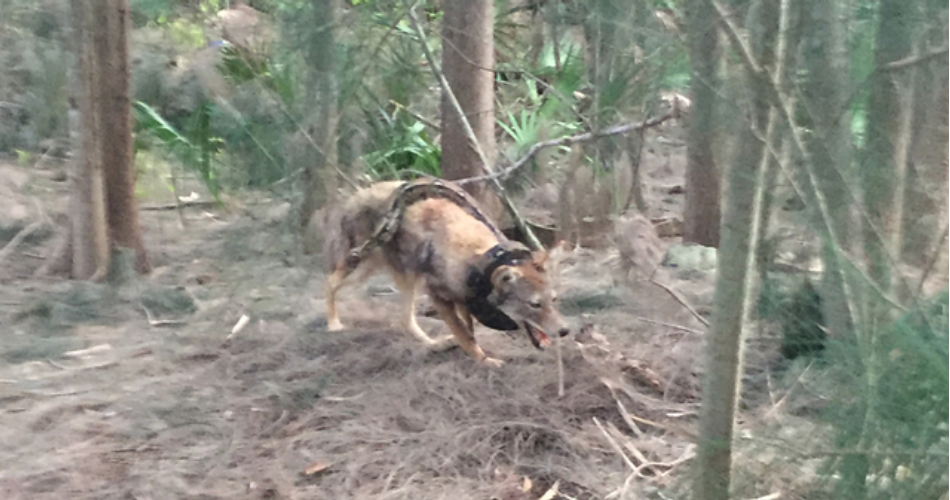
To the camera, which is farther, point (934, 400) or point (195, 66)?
point (195, 66)

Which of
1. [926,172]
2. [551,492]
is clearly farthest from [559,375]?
[926,172]

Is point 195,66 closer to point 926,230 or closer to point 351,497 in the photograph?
point 351,497

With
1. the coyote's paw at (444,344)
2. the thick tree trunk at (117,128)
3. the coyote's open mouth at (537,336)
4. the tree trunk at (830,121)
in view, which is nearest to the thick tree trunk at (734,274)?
the tree trunk at (830,121)

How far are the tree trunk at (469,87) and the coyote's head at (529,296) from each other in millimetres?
1961

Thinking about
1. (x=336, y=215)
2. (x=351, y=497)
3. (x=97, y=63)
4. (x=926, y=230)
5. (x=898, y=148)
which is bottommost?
(x=351, y=497)

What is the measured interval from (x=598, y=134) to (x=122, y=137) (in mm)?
4323

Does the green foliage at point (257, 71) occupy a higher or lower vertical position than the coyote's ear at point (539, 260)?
higher

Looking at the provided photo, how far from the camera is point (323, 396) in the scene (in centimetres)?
473

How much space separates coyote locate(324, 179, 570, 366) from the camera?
4789mm

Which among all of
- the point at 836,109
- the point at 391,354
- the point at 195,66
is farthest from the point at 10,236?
the point at 836,109

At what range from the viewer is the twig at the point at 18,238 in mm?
7579

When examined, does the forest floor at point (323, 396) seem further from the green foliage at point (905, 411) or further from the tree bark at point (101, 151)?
the tree bark at point (101, 151)

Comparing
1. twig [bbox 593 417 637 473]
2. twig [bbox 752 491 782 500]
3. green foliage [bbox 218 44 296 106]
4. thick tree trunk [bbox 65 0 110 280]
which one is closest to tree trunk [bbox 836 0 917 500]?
twig [bbox 752 491 782 500]

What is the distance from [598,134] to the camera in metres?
4.81
